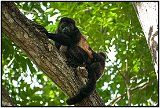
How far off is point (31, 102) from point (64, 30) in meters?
2.16

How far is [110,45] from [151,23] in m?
4.35

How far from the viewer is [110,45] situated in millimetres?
8594

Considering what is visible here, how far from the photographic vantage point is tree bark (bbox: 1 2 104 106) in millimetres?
4301

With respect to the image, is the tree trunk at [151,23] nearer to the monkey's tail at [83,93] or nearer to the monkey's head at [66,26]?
the monkey's tail at [83,93]

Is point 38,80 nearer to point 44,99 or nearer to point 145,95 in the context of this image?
point 44,99

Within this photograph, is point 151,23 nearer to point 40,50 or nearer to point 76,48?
point 40,50

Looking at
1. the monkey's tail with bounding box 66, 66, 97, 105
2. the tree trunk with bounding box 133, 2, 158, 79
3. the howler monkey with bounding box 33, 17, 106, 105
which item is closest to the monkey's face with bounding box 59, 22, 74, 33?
the howler monkey with bounding box 33, 17, 106, 105

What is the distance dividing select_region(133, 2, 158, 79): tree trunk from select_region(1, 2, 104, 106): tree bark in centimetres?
106

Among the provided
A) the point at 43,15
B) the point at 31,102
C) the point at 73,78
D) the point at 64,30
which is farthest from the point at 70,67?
the point at 43,15

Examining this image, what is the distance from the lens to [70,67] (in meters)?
4.68

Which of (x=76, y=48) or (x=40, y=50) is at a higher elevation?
(x=40, y=50)

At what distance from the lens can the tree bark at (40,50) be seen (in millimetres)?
4301

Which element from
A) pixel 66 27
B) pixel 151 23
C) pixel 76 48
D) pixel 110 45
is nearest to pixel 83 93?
pixel 151 23

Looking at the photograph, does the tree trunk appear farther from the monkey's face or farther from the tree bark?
the monkey's face
